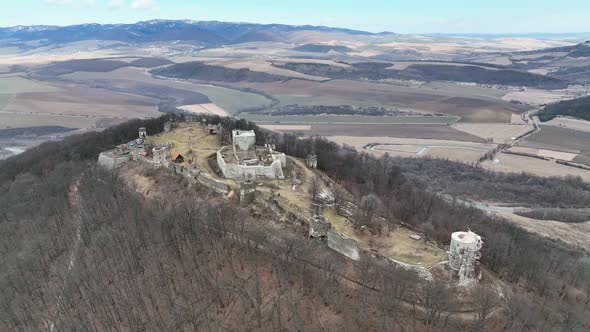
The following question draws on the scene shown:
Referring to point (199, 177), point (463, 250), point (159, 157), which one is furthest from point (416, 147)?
point (463, 250)

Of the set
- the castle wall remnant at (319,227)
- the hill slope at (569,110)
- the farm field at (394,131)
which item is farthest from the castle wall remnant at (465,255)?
the hill slope at (569,110)

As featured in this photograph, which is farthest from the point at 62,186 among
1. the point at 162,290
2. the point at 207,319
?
the point at 207,319

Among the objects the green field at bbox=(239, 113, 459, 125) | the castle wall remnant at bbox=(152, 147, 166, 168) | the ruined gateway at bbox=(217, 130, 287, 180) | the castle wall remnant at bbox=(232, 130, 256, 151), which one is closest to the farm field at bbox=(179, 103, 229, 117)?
the green field at bbox=(239, 113, 459, 125)

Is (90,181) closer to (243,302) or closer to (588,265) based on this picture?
(243,302)

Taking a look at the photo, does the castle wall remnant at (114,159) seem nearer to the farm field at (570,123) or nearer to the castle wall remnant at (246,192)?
the castle wall remnant at (246,192)

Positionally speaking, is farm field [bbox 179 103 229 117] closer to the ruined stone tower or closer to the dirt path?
the ruined stone tower

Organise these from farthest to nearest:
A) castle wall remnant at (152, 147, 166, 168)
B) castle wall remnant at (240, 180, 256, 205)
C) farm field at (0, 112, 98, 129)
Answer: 1. farm field at (0, 112, 98, 129)
2. castle wall remnant at (152, 147, 166, 168)
3. castle wall remnant at (240, 180, 256, 205)
